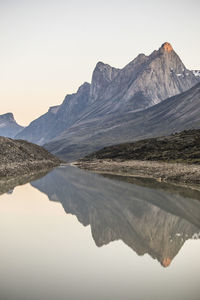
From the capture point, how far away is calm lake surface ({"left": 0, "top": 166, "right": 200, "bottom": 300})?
1555 cm

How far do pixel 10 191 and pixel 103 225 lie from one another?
2562 cm

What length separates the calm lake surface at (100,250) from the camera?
1555 centimetres

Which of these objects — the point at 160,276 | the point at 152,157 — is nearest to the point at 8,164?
the point at 152,157

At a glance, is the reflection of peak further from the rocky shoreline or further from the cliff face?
the cliff face

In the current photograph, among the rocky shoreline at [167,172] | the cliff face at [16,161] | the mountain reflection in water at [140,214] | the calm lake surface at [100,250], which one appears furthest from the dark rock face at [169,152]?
the calm lake surface at [100,250]

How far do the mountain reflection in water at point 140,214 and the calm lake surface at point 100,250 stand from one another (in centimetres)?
7

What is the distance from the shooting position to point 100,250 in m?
21.8

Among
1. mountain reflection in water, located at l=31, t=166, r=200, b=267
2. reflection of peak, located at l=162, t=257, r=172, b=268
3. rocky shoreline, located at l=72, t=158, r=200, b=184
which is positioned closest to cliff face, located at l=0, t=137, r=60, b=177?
rocky shoreline, located at l=72, t=158, r=200, b=184

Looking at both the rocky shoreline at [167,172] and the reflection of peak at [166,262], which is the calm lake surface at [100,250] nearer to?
the reflection of peak at [166,262]

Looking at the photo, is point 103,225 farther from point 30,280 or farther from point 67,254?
point 30,280

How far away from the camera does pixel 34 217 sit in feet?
108

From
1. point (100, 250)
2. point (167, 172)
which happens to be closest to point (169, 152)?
point (167, 172)

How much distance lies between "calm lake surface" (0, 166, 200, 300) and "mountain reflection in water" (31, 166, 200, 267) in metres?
0.07

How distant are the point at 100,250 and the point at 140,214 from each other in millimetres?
13657
